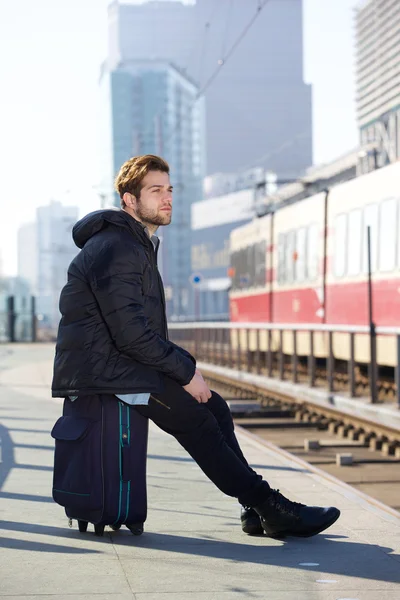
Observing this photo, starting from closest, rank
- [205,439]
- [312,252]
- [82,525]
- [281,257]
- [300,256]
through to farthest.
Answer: [205,439]
[82,525]
[312,252]
[300,256]
[281,257]

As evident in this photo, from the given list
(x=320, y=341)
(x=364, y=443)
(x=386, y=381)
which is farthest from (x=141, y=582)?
(x=386, y=381)

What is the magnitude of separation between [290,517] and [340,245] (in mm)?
15953

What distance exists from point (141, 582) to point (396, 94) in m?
111

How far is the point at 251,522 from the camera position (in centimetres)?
602

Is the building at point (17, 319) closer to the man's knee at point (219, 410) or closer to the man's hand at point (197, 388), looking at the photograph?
the man's knee at point (219, 410)

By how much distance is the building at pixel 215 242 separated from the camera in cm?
14862

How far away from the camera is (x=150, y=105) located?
180250 mm

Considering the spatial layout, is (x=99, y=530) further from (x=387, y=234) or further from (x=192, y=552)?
(x=387, y=234)

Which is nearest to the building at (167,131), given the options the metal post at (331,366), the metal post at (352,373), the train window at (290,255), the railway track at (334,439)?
the train window at (290,255)

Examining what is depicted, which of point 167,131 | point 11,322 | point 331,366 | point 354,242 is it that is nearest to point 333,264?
point 354,242

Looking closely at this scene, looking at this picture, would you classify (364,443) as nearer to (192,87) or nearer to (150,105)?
(150,105)

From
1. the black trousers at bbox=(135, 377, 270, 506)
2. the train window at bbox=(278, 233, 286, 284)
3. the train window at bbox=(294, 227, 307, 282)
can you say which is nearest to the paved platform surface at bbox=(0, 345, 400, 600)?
the black trousers at bbox=(135, 377, 270, 506)

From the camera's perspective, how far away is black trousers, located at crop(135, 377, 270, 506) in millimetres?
5832

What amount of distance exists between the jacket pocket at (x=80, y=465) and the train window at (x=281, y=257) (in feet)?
68.3
